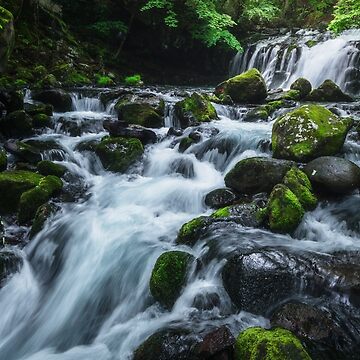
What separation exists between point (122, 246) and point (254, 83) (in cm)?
834

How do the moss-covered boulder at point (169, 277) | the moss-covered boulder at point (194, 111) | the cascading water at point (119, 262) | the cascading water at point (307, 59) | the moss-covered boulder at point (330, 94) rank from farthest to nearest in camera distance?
the cascading water at point (307, 59) → the moss-covered boulder at point (330, 94) → the moss-covered boulder at point (194, 111) → the moss-covered boulder at point (169, 277) → the cascading water at point (119, 262)

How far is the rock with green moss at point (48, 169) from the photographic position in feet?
24.2

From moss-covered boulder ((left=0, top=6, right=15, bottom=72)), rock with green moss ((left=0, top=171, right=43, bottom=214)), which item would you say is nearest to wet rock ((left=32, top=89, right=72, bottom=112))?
moss-covered boulder ((left=0, top=6, right=15, bottom=72))

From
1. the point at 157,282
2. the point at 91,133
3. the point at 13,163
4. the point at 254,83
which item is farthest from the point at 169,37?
the point at 157,282

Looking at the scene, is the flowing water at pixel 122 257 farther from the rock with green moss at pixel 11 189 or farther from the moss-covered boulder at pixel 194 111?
the moss-covered boulder at pixel 194 111

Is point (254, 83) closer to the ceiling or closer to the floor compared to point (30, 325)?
closer to the ceiling

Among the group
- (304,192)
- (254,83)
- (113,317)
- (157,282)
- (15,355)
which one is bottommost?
(15,355)

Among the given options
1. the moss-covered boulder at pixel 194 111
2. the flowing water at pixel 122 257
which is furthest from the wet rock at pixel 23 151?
the moss-covered boulder at pixel 194 111

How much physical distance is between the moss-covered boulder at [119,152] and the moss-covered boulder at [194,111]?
2.24 meters

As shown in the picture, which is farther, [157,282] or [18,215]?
[18,215]

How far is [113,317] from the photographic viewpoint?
454 cm

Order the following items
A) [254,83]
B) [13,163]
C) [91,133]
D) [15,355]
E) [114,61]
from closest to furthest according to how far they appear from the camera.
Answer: [15,355] < [13,163] < [91,133] < [254,83] < [114,61]

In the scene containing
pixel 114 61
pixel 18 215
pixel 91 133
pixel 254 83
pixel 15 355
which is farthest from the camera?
pixel 114 61

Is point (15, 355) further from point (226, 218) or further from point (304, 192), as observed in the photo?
point (304, 192)
